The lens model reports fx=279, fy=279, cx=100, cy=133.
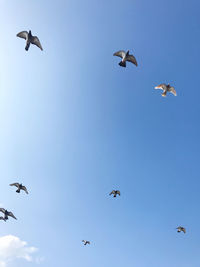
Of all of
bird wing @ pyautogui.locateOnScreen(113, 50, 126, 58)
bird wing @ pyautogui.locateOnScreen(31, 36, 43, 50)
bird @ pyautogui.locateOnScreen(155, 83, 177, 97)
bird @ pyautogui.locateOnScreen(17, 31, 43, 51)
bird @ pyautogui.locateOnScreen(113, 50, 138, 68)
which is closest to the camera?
bird @ pyautogui.locateOnScreen(17, 31, 43, 51)

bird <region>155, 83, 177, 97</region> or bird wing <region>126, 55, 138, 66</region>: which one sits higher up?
bird <region>155, 83, 177, 97</region>

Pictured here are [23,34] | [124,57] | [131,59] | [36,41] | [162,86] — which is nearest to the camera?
[23,34]

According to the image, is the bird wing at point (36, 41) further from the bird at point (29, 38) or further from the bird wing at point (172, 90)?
the bird wing at point (172, 90)

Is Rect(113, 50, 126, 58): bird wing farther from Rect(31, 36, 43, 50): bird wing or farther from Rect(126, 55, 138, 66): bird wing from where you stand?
Rect(31, 36, 43, 50): bird wing

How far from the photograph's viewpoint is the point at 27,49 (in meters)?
30.5

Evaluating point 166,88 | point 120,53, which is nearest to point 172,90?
point 166,88

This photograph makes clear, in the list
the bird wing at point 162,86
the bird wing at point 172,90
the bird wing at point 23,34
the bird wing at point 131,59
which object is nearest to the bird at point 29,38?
the bird wing at point 23,34

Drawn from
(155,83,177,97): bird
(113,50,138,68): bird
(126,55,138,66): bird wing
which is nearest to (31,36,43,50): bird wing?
(113,50,138,68): bird

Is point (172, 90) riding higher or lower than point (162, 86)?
higher

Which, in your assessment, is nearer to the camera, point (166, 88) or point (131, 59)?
point (131, 59)

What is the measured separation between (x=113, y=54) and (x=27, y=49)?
9747mm

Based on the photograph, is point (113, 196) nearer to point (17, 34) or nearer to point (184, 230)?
point (184, 230)

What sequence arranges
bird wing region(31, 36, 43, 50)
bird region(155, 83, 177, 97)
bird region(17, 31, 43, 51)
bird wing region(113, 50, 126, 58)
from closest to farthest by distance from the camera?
bird region(17, 31, 43, 51), bird wing region(31, 36, 43, 50), bird wing region(113, 50, 126, 58), bird region(155, 83, 177, 97)

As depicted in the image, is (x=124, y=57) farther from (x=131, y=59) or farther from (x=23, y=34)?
(x=23, y=34)
